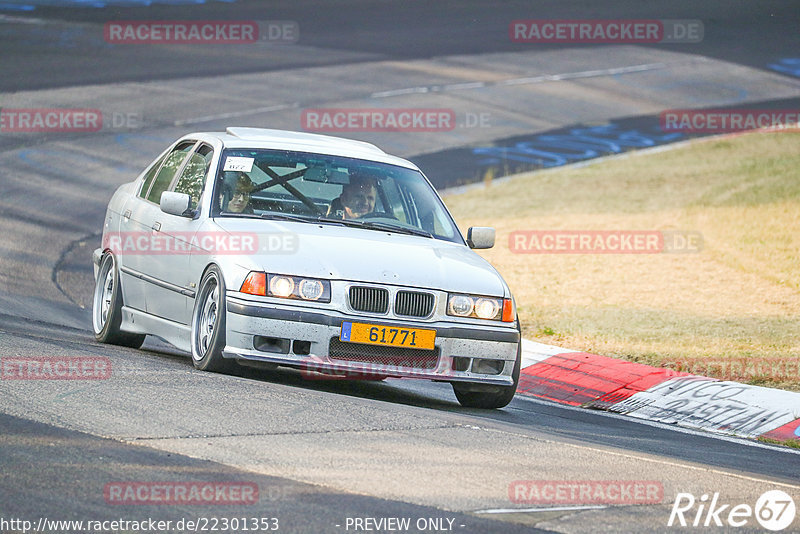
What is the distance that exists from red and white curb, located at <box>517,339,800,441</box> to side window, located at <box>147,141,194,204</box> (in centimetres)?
326

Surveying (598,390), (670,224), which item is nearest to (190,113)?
(670,224)

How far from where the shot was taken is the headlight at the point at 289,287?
7.87 metres

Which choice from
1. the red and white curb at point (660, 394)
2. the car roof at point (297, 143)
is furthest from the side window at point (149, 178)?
the red and white curb at point (660, 394)

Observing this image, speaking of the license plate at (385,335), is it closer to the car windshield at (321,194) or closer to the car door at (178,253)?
the car windshield at (321,194)

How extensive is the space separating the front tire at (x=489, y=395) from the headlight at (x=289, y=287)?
112cm

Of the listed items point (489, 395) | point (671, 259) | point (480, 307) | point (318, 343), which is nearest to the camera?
point (318, 343)

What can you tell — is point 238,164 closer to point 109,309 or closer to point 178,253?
point 178,253

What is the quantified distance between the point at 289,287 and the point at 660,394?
11.6ft

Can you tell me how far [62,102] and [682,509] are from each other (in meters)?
20.8

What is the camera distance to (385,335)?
25.9 ft

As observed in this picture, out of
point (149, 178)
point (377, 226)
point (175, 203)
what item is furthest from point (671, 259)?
point (175, 203)

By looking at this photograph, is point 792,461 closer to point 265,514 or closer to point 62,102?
point 265,514

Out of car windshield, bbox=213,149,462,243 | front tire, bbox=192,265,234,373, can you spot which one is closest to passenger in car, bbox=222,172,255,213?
car windshield, bbox=213,149,462,243

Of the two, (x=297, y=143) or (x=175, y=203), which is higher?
(x=297, y=143)
